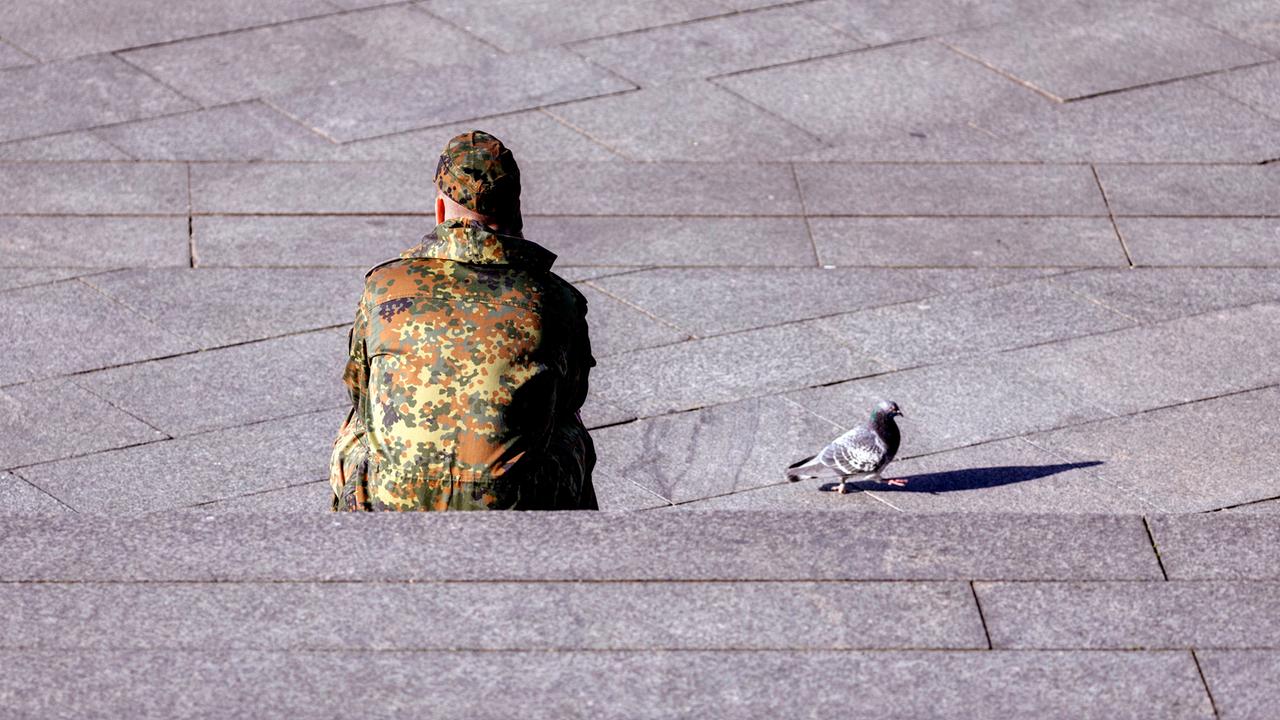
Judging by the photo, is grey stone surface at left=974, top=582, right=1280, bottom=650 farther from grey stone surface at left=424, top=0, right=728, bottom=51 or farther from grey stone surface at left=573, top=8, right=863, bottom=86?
grey stone surface at left=424, top=0, right=728, bottom=51

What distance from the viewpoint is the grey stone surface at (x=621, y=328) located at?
800 cm

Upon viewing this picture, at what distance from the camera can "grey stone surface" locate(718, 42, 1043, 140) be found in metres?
10.2

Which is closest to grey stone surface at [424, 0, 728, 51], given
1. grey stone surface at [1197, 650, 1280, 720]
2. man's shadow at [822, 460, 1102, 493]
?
man's shadow at [822, 460, 1102, 493]

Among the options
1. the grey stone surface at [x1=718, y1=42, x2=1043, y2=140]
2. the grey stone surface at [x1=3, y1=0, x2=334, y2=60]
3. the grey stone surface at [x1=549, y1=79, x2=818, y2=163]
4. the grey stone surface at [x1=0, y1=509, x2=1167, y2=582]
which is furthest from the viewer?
the grey stone surface at [x1=3, y1=0, x2=334, y2=60]

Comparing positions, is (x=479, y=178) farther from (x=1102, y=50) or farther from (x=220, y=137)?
(x=1102, y=50)

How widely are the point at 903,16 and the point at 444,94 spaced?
3304 mm

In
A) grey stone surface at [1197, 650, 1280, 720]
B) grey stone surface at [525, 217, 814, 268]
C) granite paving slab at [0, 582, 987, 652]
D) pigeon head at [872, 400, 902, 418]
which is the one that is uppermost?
grey stone surface at [1197, 650, 1280, 720]

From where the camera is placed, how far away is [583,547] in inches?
178

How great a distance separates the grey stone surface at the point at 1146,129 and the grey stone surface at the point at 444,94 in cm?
250

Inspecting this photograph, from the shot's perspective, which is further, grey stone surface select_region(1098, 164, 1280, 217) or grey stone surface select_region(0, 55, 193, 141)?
grey stone surface select_region(0, 55, 193, 141)

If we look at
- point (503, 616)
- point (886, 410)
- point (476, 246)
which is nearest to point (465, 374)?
point (476, 246)

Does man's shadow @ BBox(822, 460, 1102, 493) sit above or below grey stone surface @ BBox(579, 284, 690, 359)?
above

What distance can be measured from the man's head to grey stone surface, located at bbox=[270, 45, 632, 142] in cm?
500

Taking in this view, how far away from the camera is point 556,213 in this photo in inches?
359
